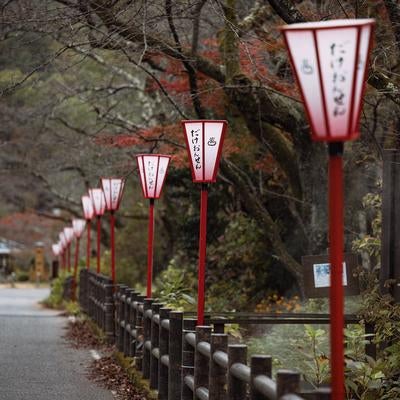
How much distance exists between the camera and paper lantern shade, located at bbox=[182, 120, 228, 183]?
32.9ft

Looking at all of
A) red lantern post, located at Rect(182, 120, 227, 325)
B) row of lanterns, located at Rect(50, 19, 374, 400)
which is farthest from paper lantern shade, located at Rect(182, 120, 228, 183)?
row of lanterns, located at Rect(50, 19, 374, 400)

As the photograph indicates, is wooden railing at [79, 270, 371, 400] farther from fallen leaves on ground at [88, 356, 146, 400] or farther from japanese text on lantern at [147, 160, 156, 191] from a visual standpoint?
japanese text on lantern at [147, 160, 156, 191]

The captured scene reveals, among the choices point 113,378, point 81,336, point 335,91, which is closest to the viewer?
point 335,91

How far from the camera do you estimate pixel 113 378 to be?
41.1ft

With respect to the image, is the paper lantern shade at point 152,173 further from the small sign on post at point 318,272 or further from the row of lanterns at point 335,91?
the row of lanterns at point 335,91

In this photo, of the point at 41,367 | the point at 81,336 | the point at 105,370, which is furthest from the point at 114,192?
the point at 105,370

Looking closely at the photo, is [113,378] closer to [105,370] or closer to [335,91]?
[105,370]

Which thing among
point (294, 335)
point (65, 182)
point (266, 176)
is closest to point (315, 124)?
point (294, 335)

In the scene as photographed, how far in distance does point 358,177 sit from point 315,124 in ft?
44.0

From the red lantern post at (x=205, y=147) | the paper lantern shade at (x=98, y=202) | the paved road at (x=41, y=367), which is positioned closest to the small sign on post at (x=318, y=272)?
the red lantern post at (x=205, y=147)

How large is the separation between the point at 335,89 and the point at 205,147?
5275 mm

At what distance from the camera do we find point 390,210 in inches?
379

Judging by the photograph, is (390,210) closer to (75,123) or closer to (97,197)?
(97,197)

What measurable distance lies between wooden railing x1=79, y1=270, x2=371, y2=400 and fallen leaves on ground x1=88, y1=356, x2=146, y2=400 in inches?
10.4
